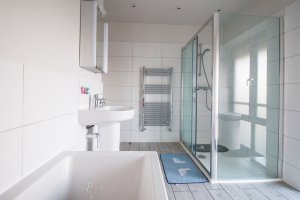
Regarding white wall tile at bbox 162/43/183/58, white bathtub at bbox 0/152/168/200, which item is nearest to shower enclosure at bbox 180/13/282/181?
white wall tile at bbox 162/43/183/58

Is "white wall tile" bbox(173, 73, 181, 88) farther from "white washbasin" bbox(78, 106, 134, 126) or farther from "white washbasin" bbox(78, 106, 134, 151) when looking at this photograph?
"white washbasin" bbox(78, 106, 134, 126)

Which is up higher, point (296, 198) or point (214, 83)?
point (214, 83)

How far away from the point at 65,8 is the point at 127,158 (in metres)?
1.13

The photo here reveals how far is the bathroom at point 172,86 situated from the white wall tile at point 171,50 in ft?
0.06

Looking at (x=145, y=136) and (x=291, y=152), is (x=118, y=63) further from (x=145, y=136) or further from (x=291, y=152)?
(x=291, y=152)

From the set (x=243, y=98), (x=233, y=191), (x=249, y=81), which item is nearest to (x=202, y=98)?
(x=243, y=98)

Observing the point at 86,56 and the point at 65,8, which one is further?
the point at 86,56

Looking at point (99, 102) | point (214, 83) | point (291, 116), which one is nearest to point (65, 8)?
point (99, 102)

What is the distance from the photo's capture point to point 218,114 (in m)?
2.05

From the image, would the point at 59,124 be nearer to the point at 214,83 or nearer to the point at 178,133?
the point at 214,83

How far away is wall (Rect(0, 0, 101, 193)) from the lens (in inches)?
27.8

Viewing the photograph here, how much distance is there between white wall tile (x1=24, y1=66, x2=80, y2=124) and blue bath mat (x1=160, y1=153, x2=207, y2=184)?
1375 mm

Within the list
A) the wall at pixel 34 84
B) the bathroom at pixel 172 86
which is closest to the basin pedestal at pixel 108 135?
the bathroom at pixel 172 86

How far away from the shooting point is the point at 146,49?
336cm
